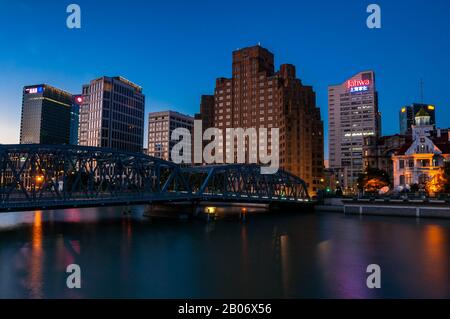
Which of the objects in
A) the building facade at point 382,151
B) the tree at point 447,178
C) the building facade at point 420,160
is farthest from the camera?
the building facade at point 382,151

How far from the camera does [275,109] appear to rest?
171250mm

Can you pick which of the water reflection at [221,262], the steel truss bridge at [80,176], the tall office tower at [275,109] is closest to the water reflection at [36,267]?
the water reflection at [221,262]

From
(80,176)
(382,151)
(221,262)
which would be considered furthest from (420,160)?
(80,176)

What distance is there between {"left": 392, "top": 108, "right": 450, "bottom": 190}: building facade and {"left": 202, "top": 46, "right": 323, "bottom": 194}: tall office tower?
49.7 metres

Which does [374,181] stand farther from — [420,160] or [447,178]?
[447,178]

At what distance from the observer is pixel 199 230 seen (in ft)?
188

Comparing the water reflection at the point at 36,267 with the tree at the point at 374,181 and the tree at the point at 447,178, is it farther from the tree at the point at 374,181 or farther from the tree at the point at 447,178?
the tree at the point at 374,181

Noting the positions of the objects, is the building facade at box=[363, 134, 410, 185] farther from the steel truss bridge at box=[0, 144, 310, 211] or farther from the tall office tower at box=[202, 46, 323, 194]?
the steel truss bridge at box=[0, 144, 310, 211]

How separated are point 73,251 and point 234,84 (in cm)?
15907

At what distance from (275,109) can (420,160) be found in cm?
7953

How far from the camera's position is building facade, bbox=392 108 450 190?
101 meters

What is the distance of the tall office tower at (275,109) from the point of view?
513ft

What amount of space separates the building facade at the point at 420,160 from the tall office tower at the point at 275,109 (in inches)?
1955

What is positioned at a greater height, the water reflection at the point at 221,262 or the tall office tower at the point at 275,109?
the tall office tower at the point at 275,109
